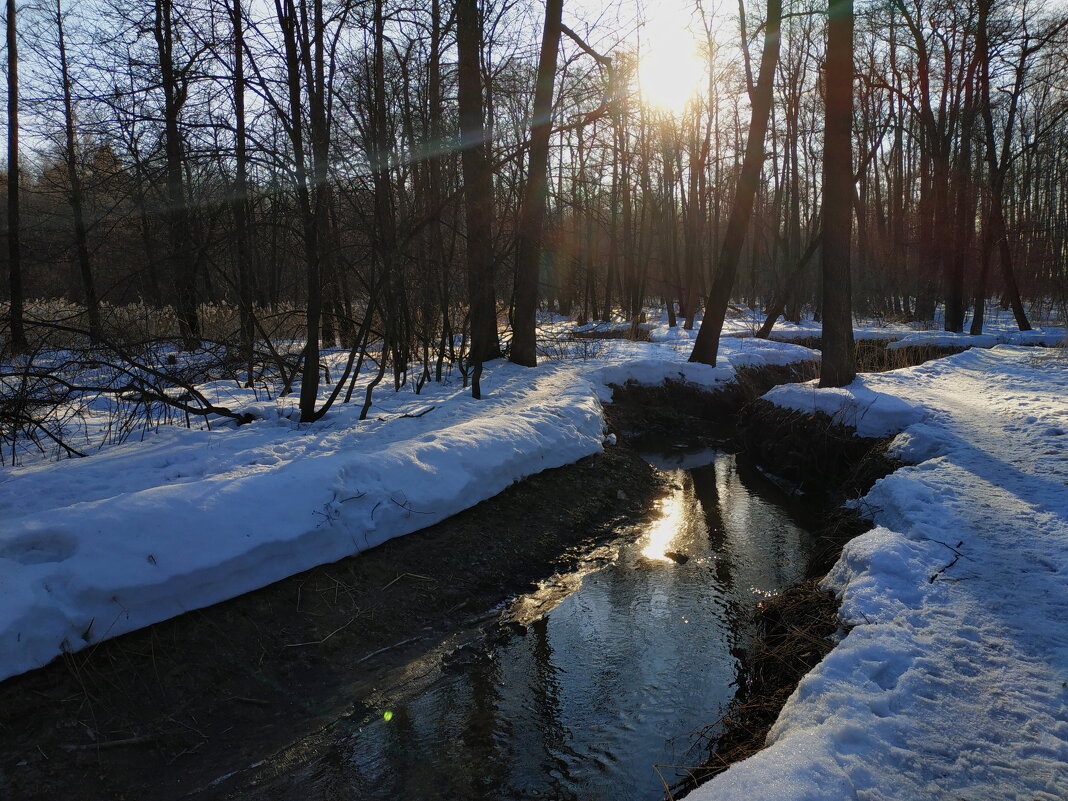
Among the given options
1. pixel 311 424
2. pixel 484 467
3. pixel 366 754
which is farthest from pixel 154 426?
pixel 366 754

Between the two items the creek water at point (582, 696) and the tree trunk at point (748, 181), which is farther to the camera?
the tree trunk at point (748, 181)

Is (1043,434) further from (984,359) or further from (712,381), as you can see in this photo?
(984,359)

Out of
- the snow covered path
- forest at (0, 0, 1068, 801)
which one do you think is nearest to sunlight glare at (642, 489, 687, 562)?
forest at (0, 0, 1068, 801)

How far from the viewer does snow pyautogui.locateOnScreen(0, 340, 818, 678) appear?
3715 millimetres

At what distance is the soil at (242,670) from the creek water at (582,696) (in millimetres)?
364

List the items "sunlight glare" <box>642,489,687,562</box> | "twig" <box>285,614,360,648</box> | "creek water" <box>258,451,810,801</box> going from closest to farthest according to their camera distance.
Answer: "creek water" <box>258,451,810,801</box> → "twig" <box>285,614,360,648</box> → "sunlight glare" <box>642,489,687,562</box>

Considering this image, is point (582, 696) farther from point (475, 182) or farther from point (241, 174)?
point (475, 182)

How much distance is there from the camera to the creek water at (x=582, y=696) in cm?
334

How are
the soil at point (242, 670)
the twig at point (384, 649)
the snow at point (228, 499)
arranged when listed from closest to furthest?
1. the soil at point (242, 670)
2. the snow at point (228, 499)
3. the twig at point (384, 649)

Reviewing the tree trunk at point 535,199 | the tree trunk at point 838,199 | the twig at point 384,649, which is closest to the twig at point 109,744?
the twig at point 384,649

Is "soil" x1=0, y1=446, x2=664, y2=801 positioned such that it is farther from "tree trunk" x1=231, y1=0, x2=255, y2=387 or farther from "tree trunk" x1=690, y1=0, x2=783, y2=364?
"tree trunk" x1=690, y1=0, x2=783, y2=364

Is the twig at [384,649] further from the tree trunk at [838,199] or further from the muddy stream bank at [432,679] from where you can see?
the tree trunk at [838,199]

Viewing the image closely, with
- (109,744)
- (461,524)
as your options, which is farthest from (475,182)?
(109,744)

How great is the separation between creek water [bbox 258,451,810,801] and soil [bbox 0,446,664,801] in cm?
36
